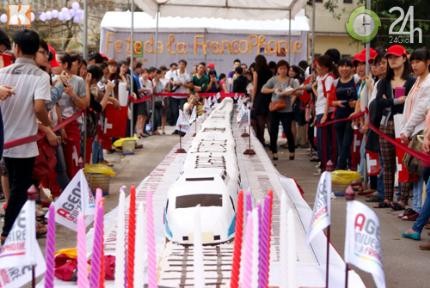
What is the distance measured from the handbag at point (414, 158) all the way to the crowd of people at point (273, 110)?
1 cm

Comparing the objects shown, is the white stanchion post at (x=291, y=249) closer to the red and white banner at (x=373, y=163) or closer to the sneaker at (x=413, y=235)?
the sneaker at (x=413, y=235)

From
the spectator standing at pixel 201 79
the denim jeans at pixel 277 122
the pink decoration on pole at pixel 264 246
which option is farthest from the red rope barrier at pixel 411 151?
the spectator standing at pixel 201 79

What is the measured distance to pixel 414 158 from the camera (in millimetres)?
8750

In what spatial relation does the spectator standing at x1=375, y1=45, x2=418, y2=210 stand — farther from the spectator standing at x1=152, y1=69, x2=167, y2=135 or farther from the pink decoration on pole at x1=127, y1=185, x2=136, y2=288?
the spectator standing at x1=152, y1=69, x2=167, y2=135

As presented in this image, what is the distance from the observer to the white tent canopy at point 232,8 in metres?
20.8

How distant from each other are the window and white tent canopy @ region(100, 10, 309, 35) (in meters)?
21.7

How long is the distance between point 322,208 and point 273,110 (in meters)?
12.2

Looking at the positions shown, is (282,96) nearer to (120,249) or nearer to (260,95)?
(260,95)

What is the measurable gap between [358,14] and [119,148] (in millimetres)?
6226

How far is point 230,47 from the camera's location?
28.9m

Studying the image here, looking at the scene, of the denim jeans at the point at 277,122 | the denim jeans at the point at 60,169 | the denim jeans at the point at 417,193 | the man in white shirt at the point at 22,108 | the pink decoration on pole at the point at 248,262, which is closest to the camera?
the pink decoration on pole at the point at 248,262

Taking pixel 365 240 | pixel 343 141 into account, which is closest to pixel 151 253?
pixel 365 240

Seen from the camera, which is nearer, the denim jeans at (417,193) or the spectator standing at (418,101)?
the spectator standing at (418,101)
